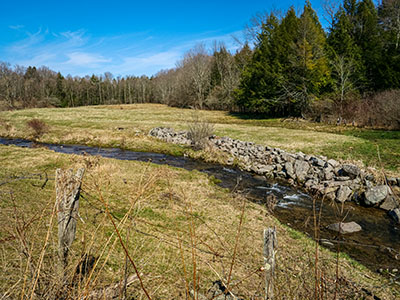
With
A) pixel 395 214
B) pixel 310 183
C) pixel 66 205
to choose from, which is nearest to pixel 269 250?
pixel 66 205

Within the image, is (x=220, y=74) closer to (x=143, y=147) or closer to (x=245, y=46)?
(x=245, y=46)

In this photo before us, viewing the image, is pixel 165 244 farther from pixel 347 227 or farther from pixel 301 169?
pixel 301 169

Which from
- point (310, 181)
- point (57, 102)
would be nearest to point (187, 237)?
point (310, 181)

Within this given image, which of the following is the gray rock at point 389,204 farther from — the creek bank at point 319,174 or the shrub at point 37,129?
the shrub at point 37,129

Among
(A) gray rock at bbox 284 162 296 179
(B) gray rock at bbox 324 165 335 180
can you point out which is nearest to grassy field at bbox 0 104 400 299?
(B) gray rock at bbox 324 165 335 180

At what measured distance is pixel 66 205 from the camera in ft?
8.68

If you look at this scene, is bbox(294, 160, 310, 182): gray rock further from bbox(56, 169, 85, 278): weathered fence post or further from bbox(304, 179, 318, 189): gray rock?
bbox(56, 169, 85, 278): weathered fence post

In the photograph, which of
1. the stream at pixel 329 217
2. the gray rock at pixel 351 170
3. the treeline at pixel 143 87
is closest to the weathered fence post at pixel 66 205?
the stream at pixel 329 217

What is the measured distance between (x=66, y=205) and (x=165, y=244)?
3030 mm

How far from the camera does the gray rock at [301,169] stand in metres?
11.0

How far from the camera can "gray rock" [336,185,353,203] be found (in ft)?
29.7

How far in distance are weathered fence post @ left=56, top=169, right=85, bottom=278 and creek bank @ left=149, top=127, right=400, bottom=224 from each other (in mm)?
6533

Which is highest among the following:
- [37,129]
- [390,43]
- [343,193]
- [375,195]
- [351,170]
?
[390,43]

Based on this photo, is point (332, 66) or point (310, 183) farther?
point (332, 66)
